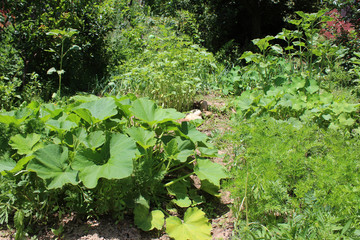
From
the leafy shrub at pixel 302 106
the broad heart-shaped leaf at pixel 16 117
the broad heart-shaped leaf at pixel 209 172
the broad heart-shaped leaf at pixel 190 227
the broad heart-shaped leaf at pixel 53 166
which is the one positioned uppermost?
the leafy shrub at pixel 302 106

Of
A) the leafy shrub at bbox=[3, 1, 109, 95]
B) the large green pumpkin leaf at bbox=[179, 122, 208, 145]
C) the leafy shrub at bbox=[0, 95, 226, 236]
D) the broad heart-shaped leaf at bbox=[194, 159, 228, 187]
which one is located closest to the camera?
the leafy shrub at bbox=[0, 95, 226, 236]

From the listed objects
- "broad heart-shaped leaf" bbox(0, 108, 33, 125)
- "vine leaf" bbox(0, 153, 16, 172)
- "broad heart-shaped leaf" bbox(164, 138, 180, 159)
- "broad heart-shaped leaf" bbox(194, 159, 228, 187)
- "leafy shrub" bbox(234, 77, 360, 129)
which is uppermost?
"leafy shrub" bbox(234, 77, 360, 129)

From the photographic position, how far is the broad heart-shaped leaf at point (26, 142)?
1.84 m

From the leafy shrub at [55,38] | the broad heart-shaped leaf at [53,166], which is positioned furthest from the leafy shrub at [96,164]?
the leafy shrub at [55,38]

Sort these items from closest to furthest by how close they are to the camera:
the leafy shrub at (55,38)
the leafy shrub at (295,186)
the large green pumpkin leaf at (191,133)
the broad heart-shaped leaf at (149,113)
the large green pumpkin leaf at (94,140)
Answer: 1. the leafy shrub at (295,186)
2. the large green pumpkin leaf at (94,140)
3. the broad heart-shaped leaf at (149,113)
4. the large green pumpkin leaf at (191,133)
5. the leafy shrub at (55,38)

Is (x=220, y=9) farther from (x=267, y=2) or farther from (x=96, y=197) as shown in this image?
(x=96, y=197)

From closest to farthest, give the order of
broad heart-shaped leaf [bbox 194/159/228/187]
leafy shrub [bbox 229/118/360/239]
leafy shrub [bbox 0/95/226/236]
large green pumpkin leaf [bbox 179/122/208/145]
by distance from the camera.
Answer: leafy shrub [bbox 229/118/360/239] → leafy shrub [bbox 0/95/226/236] → broad heart-shaped leaf [bbox 194/159/228/187] → large green pumpkin leaf [bbox 179/122/208/145]

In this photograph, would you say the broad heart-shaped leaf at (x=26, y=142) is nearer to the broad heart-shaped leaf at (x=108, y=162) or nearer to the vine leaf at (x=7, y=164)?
the vine leaf at (x=7, y=164)

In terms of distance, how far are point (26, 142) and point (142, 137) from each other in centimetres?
73

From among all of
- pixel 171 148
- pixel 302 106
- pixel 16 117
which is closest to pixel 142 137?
pixel 171 148

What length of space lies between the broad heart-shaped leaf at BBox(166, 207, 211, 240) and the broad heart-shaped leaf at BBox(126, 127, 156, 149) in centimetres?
48

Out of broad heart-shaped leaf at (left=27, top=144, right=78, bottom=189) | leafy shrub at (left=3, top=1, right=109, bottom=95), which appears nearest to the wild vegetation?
broad heart-shaped leaf at (left=27, top=144, right=78, bottom=189)

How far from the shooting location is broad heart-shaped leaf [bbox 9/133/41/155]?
6.05ft

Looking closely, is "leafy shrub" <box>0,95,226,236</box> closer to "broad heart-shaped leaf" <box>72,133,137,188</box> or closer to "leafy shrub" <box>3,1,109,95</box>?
"broad heart-shaped leaf" <box>72,133,137,188</box>
